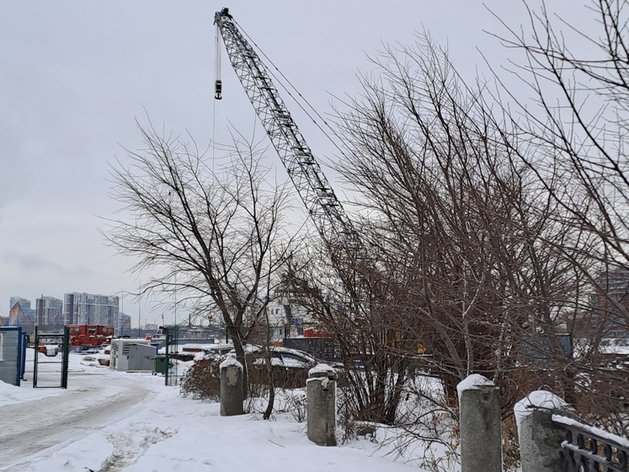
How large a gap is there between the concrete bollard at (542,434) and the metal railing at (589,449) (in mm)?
52

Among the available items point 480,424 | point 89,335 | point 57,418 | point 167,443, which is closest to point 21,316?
point 89,335

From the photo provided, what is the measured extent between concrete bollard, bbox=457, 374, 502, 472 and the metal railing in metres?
1.38

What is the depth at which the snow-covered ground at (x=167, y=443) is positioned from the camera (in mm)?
7590

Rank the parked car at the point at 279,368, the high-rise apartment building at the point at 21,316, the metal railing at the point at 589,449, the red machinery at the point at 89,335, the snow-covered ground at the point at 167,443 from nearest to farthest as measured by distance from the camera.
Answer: the metal railing at the point at 589,449, the snow-covered ground at the point at 167,443, the parked car at the point at 279,368, the red machinery at the point at 89,335, the high-rise apartment building at the point at 21,316

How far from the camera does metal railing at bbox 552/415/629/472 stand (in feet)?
10.3

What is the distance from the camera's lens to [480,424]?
5617mm

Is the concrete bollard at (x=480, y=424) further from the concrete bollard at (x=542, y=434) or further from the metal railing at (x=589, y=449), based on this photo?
the metal railing at (x=589, y=449)

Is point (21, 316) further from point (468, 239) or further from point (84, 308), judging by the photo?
point (468, 239)

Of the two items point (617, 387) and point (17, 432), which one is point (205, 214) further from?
point (617, 387)

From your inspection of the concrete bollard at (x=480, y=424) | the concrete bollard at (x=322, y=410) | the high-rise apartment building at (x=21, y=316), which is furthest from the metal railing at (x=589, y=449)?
the high-rise apartment building at (x=21, y=316)

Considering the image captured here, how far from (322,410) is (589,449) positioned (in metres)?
5.29

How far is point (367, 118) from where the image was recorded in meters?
6.30

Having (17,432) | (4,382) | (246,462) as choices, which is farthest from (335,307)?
(4,382)

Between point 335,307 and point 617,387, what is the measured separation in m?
7.09
